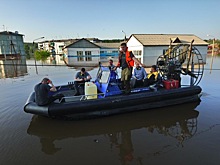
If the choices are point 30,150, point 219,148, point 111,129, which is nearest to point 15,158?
point 30,150

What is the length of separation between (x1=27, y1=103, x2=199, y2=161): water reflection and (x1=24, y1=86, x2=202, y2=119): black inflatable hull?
20cm

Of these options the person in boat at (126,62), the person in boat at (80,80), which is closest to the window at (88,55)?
the person in boat at (80,80)

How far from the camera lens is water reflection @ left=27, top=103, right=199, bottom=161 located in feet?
10.5

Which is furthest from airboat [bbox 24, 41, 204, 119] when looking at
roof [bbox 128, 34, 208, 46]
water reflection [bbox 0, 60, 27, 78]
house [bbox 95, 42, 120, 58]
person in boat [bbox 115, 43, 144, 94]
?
house [bbox 95, 42, 120, 58]

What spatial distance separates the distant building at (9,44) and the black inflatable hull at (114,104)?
33683 millimetres

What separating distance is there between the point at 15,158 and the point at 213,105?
5.57 metres

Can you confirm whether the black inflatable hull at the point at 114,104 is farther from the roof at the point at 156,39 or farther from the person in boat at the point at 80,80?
the roof at the point at 156,39

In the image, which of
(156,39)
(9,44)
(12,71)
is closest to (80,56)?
(156,39)

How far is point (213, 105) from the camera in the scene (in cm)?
495

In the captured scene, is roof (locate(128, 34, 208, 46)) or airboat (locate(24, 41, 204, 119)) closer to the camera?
airboat (locate(24, 41, 204, 119))

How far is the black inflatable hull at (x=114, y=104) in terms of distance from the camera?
3.90 metres

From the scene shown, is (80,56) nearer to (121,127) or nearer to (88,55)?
(88,55)

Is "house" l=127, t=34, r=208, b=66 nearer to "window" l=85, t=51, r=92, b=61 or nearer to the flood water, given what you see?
"window" l=85, t=51, r=92, b=61

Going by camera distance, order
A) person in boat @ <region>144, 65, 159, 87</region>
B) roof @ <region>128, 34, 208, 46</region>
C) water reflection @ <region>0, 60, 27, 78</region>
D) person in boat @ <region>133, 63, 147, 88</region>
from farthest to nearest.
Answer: roof @ <region>128, 34, 208, 46</region>, water reflection @ <region>0, 60, 27, 78</region>, person in boat @ <region>133, 63, 147, 88</region>, person in boat @ <region>144, 65, 159, 87</region>
